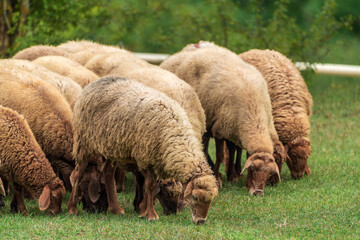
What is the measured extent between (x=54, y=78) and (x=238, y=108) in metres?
2.66

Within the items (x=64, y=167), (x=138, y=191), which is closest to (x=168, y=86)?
(x=138, y=191)

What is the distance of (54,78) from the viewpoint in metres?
10.4

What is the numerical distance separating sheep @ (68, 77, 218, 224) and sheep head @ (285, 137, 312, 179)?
2984mm

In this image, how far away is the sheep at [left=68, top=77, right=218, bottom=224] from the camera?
313 inches

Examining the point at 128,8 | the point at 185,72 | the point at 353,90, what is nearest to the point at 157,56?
the point at 128,8

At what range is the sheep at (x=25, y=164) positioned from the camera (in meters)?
8.61

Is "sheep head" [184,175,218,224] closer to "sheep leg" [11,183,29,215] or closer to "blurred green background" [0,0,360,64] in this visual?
"sheep leg" [11,183,29,215]

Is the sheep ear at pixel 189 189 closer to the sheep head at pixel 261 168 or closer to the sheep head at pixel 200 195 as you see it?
the sheep head at pixel 200 195

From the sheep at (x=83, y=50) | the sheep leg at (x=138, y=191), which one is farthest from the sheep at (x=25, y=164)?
the sheep at (x=83, y=50)

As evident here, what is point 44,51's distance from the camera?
1250 centimetres

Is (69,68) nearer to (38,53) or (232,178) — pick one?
(38,53)

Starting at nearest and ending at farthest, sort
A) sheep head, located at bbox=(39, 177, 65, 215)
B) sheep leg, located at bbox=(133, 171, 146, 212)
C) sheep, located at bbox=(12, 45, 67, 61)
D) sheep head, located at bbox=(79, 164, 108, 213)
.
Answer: sheep head, located at bbox=(39, 177, 65, 215)
sheep head, located at bbox=(79, 164, 108, 213)
sheep leg, located at bbox=(133, 171, 146, 212)
sheep, located at bbox=(12, 45, 67, 61)

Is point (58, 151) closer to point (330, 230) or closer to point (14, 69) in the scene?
point (14, 69)

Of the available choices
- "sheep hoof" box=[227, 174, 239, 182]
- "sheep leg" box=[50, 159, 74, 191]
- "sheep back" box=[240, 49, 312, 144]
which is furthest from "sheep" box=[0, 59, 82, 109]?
"sheep back" box=[240, 49, 312, 144]
